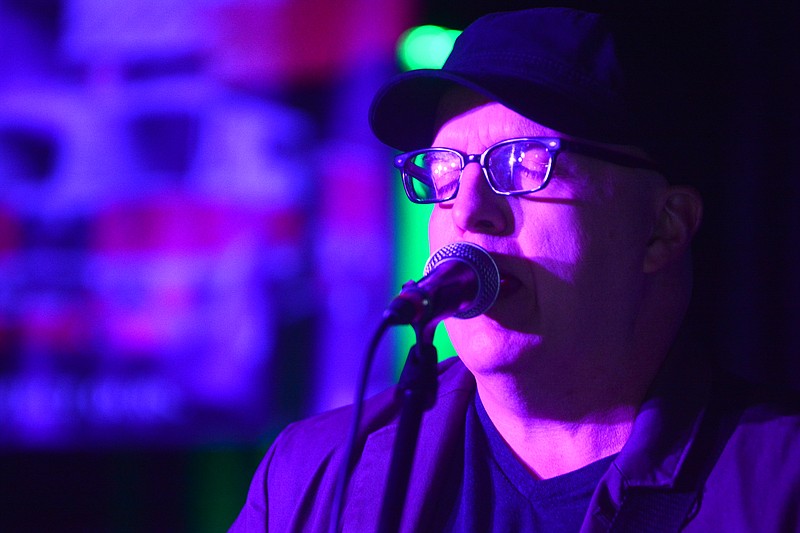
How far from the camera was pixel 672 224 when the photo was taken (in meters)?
1.63

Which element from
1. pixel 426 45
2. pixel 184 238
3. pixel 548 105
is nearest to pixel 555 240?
pixel 548 105

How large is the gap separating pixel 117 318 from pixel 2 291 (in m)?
0.57

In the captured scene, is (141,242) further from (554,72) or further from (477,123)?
(554,72)

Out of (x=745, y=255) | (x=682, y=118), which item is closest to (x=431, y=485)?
(x=682, y=118)

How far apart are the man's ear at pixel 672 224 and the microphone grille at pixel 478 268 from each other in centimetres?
43

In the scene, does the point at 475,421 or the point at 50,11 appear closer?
the point at 475,421

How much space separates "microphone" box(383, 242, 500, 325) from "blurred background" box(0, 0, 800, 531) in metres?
2.03

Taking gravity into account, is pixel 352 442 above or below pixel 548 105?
below

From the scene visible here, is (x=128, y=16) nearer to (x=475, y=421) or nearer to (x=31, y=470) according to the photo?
(x=31, y=470)

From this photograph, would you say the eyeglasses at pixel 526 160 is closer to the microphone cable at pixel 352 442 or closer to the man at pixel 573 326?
the man at pixel 573 326

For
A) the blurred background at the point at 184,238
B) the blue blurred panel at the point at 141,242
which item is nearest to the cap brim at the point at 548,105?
the blurred background at the point at 184,238

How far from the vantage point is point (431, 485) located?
5.46ft

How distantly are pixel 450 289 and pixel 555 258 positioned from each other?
0.34 m

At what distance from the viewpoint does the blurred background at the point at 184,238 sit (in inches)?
134
